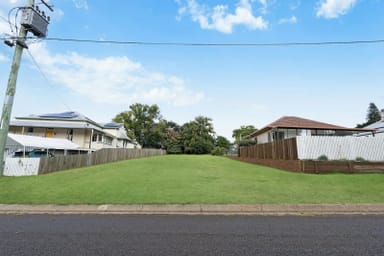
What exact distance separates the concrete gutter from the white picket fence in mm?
6913

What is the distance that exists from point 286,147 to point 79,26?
1369cm

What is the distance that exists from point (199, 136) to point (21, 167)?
49131 mm

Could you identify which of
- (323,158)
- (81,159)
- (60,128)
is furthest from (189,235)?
(60,128)

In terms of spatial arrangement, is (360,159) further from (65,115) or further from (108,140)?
(108,140)

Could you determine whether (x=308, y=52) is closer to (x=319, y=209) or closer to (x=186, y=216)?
(x=319, y=209)

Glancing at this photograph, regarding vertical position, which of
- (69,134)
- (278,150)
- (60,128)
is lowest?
(278,150)

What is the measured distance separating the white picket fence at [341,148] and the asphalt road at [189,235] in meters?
7.79

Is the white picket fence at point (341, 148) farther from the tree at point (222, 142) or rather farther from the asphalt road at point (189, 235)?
the tree at point (222, 142)

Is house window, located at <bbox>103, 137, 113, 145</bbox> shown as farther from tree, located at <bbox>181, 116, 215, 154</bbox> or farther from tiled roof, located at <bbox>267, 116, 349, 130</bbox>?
tree, located at <bbox>181, 116, 215, 154</bbox>

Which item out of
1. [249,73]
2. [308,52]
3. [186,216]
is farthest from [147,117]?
[186,216]

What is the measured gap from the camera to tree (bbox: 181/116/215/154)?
57781 mm

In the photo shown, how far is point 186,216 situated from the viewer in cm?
503

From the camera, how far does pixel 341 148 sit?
40.3ft

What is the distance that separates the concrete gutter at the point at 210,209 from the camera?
5.34 meters
